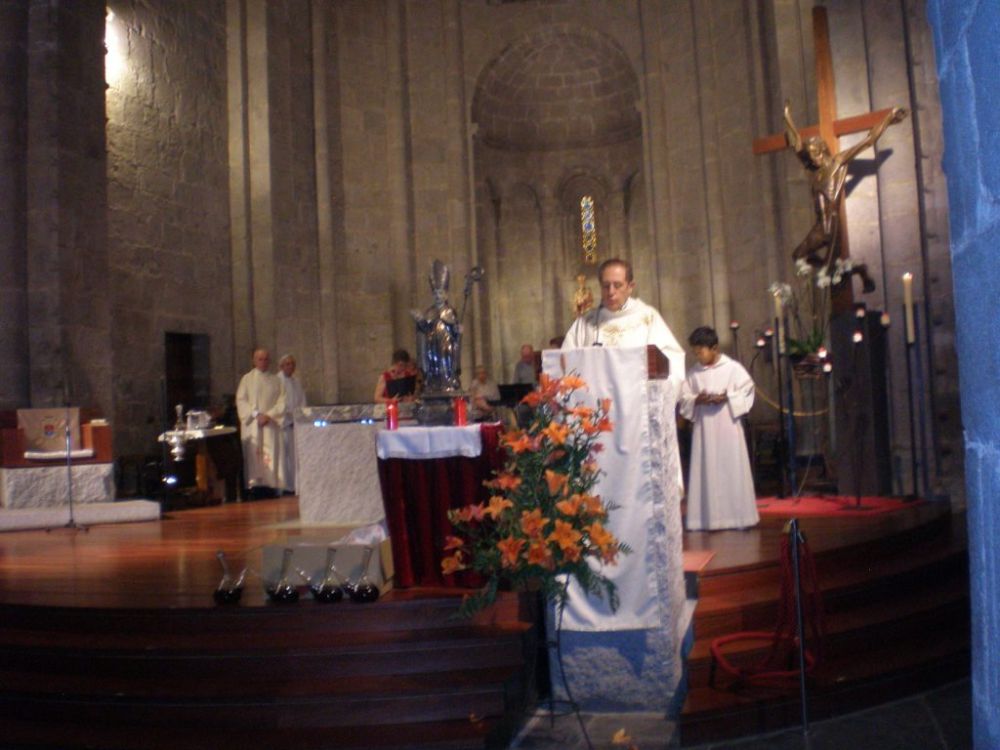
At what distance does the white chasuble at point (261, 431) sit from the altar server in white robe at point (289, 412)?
2.3 inches

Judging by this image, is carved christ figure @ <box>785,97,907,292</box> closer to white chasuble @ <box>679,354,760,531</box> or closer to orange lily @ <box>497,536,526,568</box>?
white chasuble @ <box>679,354,760,531</box>

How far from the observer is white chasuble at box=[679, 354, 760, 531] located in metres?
7.10

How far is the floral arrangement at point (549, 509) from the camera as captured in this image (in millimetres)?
3984

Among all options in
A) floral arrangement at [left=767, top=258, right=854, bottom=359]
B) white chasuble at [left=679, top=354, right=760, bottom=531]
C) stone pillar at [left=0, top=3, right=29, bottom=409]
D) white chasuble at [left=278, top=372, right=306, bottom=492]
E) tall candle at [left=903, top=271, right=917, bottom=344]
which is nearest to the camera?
white chasuble at [left=679, top=354, right=760, bottom=531]

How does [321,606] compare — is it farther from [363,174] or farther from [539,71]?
[539,71]

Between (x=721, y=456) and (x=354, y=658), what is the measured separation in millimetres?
3494

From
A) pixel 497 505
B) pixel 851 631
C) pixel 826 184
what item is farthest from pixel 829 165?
pixel 497 505

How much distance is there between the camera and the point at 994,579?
4.21 ft

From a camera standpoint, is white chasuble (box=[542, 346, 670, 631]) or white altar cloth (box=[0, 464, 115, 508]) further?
white altar cloth (box=[0, 464, 115, 508])

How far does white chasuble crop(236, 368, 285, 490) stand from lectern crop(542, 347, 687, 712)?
7.05 meters

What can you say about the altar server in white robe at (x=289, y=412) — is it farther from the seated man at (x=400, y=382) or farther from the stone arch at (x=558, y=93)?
the stone arch at (x=558, y=93)

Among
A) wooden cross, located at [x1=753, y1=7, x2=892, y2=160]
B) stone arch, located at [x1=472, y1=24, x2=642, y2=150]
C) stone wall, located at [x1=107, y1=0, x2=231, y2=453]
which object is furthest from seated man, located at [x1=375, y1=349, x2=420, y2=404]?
stone arch, located at [x1=472, y1=24, x2=642, y2=150]

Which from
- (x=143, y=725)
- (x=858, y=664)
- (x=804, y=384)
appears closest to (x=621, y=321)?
(x=858, y=664)

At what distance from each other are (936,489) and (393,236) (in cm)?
865
